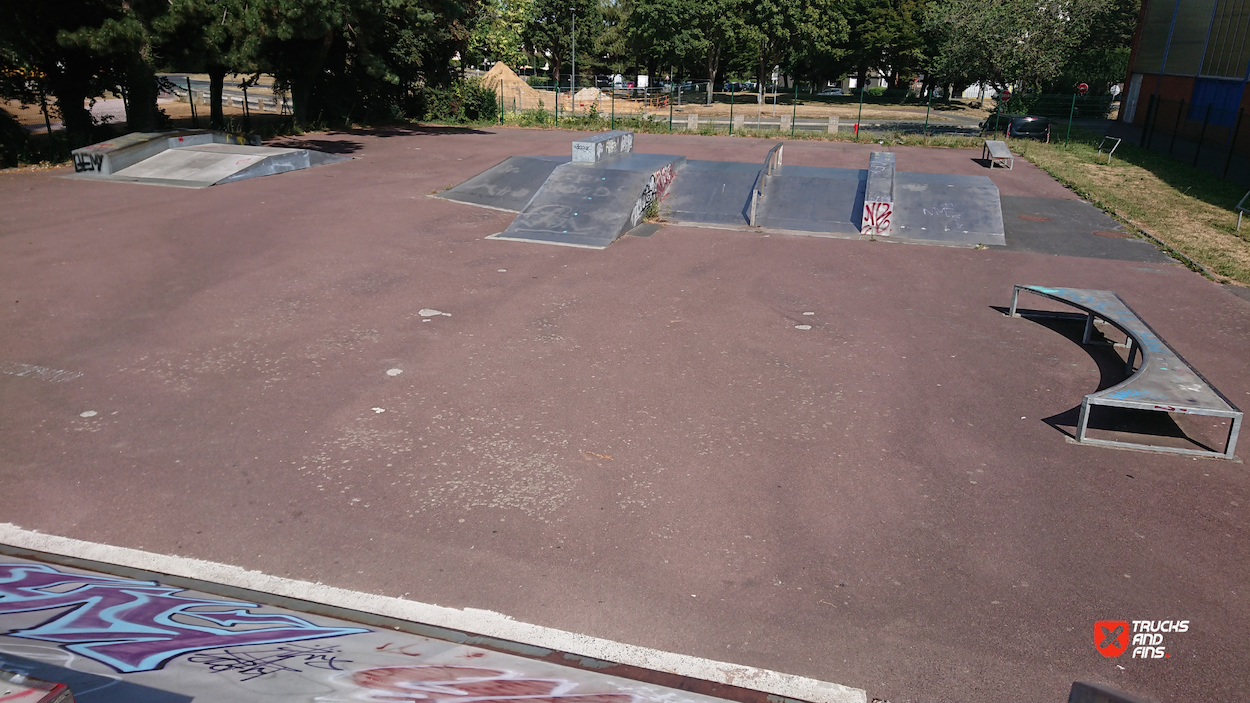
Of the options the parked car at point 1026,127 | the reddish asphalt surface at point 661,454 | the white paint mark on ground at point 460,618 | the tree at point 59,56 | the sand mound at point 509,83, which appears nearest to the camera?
the white paint mark on ground at point 460,618

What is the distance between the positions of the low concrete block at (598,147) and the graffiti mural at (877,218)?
613cm

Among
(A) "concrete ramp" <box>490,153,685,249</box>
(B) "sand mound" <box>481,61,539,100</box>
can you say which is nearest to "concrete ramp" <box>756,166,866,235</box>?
(A) "concrete ramp" <box>490,153,685,249</box>

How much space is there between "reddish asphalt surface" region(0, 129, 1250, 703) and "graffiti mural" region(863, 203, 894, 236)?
262 centimetres

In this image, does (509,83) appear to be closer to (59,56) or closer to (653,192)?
(59,56)

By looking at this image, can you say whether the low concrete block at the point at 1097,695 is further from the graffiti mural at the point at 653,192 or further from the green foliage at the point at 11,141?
the green foliage at the point at 11,141

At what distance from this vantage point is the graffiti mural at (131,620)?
3.07 metres

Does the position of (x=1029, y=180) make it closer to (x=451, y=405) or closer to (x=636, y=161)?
(x=636, y=161)

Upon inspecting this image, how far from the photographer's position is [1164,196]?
1934 cm

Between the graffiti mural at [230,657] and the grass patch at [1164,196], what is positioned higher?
the grass patch at [1164,196]

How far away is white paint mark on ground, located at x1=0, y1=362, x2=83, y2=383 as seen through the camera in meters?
7.76

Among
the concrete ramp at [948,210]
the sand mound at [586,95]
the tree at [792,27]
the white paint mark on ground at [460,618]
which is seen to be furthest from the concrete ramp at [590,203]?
the tree at [792,27]

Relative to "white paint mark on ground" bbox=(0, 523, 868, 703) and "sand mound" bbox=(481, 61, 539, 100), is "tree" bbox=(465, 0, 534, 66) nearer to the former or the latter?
"sand mound" bbox=(481, 61, 539, 100)

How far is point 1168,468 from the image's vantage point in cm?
653

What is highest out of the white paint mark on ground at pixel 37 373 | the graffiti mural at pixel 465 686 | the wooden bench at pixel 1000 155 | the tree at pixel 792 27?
the tree at pixel 792 27
